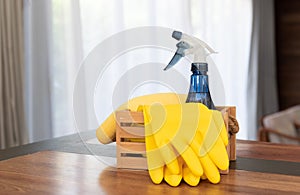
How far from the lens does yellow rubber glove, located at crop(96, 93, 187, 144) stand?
1.14m

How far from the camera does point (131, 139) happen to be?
1093 millimetres

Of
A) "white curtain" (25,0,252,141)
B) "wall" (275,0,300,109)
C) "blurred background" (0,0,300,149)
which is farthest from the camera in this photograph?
"wall" (275,0,300,109)

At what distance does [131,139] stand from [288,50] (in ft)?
13.1

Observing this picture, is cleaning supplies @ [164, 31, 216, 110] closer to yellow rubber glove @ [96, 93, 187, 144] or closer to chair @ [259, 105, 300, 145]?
yellow rubber glove @ [96, 93, 187, 144]

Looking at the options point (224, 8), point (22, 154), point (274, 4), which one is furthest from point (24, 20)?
point (274, 4)

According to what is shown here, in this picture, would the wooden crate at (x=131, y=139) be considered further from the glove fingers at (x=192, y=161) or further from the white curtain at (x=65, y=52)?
the white curtain at (x=65, y=52)

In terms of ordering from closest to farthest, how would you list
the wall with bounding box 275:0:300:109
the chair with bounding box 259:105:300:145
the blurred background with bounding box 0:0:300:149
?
1. the blurred background with bounding box 0:0:300:149
2. the chair with bounding box 259:105:300:145
3. the wall with bounding box 275:0:300:109

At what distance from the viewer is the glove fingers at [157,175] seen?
97cm

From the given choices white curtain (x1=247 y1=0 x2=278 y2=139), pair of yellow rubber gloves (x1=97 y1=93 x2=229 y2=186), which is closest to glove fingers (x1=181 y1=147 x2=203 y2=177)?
pair of yellow rubber gloves (x1=97 y1=93 x2=229 y2=186)

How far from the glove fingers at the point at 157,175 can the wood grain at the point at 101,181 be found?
1cm

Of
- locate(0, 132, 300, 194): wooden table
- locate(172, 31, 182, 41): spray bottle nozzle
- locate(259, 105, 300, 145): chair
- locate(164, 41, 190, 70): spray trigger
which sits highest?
locate(172, 31, 182, 41): spray bottle nozzle

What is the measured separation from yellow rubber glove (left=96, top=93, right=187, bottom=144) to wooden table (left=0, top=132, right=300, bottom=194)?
2.8 inches

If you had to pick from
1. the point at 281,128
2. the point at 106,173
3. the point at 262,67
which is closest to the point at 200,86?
the point at 106,173

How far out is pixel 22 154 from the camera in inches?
50.3
